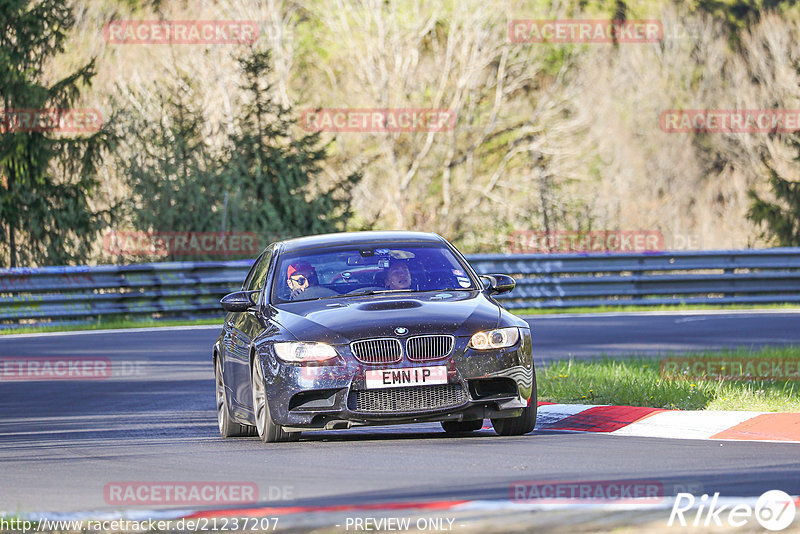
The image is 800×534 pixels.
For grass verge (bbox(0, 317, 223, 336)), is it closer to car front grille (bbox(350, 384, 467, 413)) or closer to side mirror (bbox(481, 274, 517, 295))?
side mirror (bbox(481, 274, 517, 295))

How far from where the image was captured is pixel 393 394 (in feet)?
30.9

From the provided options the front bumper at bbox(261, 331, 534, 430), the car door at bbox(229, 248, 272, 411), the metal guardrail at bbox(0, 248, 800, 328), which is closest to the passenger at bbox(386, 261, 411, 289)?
the car door at bbox(229, 248, 272, 411)

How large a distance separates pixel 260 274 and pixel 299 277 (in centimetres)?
90

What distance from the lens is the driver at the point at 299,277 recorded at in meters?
10.7

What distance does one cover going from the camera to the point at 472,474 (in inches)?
308

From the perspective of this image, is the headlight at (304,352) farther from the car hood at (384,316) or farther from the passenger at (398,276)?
the passenger at (398,276)

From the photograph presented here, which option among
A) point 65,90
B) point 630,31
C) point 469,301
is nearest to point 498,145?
point 630,31

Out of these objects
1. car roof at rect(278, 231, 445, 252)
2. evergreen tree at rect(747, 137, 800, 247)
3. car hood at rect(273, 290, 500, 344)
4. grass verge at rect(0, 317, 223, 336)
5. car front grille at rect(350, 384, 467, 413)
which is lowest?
grass verge at rect(0, 317, 223, 336)

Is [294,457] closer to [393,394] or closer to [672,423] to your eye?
[393,394]

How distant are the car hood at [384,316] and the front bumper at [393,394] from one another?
159 millimetres

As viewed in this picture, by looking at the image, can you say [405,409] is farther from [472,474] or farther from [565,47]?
[565,47]

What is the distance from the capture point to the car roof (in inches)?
441

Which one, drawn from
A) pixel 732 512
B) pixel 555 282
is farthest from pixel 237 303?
pixel 555 282

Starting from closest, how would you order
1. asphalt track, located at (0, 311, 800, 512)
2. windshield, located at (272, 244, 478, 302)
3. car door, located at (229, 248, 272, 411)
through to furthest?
asphalt track, located at (0, 311, 800, 512)
car door, located at (229, 248, 272, 411)
windshield, located at (272, 244, 478, 302)
